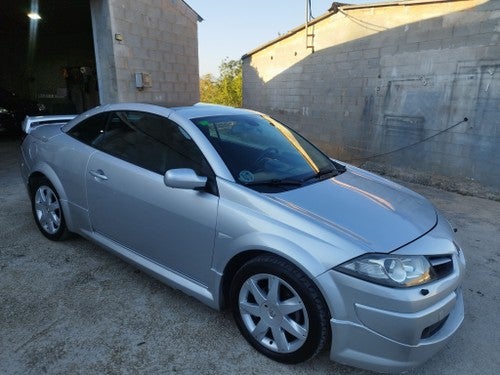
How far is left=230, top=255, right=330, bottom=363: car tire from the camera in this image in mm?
2016

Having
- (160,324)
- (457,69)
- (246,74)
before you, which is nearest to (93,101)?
(246,74)

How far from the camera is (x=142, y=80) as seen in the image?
787cm

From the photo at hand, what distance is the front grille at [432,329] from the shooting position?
77.5 inches

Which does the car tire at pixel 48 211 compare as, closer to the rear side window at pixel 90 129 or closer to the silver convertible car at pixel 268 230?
the silver convertible car at pixel 268 230

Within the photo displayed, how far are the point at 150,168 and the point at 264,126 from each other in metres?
1.03

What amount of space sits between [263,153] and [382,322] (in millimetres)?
1412

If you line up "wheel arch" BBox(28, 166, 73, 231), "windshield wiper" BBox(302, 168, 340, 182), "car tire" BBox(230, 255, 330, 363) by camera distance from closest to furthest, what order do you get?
"car tire" BBox(230, 255, 330, 363) → "windshield wiper" BBox(302, 168, 340, 182) → "wheel arch" BBox(28, 166, 73, 231)

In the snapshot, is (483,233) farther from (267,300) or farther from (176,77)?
(176,77)

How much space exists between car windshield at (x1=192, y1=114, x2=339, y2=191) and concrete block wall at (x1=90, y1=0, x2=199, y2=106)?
5.11m

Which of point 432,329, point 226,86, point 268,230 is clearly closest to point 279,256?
point 268,230

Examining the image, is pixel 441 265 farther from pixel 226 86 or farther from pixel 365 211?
pixel 226 86

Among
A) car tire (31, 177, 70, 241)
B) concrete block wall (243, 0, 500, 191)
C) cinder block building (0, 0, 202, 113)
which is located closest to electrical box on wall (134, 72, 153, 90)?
cinder block building (0, 0, 202, 113)

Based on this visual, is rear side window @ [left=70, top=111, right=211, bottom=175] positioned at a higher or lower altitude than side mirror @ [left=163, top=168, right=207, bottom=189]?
higher

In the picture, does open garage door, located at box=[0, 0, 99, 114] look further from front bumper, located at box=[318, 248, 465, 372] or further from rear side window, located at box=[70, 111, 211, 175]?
front bumper, located at box=[318, 248, 465, 372]
